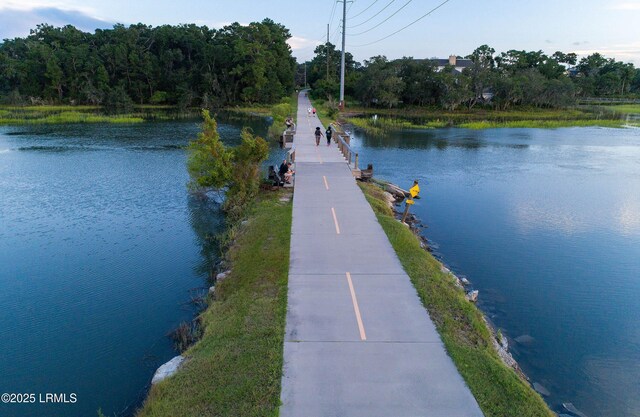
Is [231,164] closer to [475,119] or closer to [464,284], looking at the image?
[464,284]

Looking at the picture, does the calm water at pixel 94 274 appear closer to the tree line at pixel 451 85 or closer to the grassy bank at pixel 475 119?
the grassy bank at pixel 475 119

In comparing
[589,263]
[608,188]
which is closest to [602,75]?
[608,188]

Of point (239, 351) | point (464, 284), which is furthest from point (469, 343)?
point (464, 284)

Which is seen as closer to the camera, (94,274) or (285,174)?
(94,274)

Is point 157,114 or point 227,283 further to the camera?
point 157,114

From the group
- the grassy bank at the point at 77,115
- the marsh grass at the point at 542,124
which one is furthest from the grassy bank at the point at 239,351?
the grassy bank at the point at 77,115

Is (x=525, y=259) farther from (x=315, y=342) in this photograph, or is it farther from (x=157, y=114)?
(x=157, y=114)
